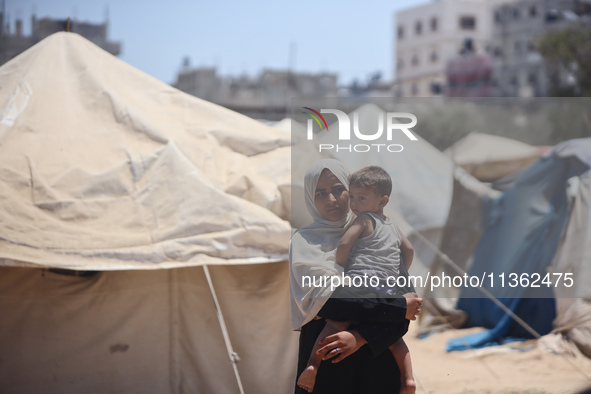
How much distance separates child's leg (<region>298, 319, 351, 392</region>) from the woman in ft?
0.13

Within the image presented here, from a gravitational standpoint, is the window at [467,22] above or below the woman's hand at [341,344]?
above

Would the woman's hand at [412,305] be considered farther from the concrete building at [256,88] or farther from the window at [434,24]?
the window at [434,24]

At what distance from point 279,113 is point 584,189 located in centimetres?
2757

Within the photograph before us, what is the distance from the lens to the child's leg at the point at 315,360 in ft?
7.43

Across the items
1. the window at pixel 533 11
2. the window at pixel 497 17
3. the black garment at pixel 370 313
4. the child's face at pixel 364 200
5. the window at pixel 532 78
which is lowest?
the black garment at pixel 370 313

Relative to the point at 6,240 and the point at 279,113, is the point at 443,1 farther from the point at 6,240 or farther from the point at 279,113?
the point at 6,240

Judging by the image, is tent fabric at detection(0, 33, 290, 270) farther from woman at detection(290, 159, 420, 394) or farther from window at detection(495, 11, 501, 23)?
window at detection(495, 11, 501, 23)

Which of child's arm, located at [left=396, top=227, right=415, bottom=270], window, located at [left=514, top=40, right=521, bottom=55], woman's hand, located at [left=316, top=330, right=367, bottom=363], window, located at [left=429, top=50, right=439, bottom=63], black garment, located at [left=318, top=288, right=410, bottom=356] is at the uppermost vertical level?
window, located at [left=429, top=50, right=439, bottom=63]

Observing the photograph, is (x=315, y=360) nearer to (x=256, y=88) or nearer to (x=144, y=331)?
(x=144, y=331)

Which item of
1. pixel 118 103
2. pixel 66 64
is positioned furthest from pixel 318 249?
pixel 66 64

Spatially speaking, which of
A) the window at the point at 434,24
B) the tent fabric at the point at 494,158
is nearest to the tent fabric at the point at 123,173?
the tent fabric at the point at 494,158

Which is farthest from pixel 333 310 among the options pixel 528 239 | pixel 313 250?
pixel 528 239

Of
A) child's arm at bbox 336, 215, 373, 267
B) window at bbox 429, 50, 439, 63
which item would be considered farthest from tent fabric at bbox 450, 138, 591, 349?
window at bbox 429, 50, 439, 63

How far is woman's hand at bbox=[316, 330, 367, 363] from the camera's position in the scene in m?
2.21
